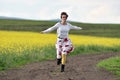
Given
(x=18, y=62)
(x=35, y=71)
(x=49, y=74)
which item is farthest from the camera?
(x=18, y=62)

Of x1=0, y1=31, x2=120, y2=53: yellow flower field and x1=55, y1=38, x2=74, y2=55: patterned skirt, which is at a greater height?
x1=55, y1=38, x2=74, y2=55: patterned skirt

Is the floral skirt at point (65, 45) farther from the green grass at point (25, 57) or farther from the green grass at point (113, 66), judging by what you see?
the green grass at point (25, 57)

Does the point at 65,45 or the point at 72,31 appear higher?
the point at 65,45

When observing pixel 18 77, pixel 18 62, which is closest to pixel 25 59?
pixel 18 62

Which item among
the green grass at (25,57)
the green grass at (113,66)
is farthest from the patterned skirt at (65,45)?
the green grass at (25,57)

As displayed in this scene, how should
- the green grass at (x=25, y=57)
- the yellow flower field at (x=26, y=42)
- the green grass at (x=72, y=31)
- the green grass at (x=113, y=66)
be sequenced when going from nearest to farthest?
the green grass at (x=113, y=66) < the green grass at (x=25, y=57) < the yellow flower field at (x=26, y=42) < the green grass at (x=72, y=31)

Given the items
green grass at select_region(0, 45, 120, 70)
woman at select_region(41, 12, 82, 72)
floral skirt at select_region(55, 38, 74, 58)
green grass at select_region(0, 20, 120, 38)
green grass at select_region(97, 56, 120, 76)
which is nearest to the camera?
green grass at select_region(97, 56, 120, 76)

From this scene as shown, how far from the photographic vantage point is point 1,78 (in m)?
12.0

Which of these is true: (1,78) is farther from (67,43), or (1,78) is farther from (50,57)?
(50,57)

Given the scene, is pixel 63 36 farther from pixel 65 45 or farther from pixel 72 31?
pixel 72 31

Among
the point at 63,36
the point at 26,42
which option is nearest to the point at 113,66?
the point at 63,36

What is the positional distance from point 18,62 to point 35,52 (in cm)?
294

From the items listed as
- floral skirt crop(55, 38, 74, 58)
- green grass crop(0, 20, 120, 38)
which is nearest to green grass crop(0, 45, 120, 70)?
floral skirt crop(55, 38, 74, 58)

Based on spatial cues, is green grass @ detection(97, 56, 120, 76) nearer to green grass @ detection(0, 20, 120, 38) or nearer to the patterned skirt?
the patterned skirt
